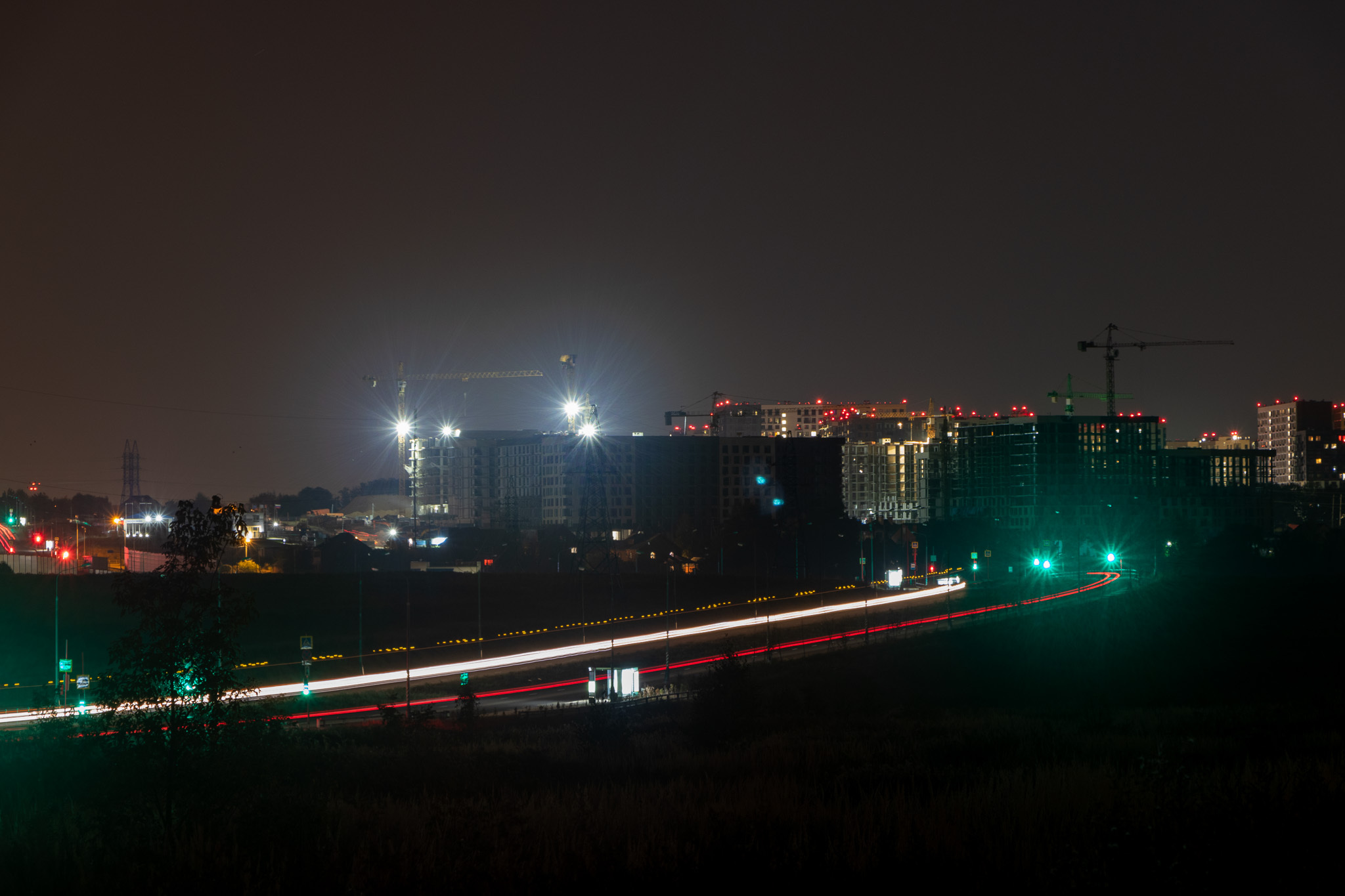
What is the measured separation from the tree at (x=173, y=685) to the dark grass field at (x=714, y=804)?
0.31 feet

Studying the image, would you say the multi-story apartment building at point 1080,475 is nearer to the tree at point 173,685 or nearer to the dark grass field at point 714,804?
the dark grass field at point 714,804

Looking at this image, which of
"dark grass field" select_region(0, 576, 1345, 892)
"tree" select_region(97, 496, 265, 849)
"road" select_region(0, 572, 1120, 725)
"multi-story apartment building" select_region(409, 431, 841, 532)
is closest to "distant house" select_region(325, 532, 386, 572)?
"road" select_region(0, 572, 1120, 725)

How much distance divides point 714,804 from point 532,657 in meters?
30.9

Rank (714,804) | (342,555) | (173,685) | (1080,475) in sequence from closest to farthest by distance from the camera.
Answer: (173,685), (714,804), (342,555), (1080,475)

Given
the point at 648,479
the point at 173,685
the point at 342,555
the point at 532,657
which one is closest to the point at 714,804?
the point at 173,685

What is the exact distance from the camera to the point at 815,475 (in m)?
130

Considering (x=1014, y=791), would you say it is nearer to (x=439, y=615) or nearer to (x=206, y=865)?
(x=206, y=865)

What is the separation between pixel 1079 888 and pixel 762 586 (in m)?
55.5

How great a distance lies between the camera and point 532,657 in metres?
40.8

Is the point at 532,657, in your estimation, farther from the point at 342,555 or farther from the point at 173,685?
the point at 342,555

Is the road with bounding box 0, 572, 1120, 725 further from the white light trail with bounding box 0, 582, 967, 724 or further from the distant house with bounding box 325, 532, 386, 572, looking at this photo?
the distant house with bounding box 325, 532, 386, 572

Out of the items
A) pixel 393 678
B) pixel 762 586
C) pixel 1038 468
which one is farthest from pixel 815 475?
Answer: pixel 393 678

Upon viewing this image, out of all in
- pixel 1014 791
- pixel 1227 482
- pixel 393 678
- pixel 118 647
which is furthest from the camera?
pixel 1227 482

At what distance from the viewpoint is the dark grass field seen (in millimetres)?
7766
